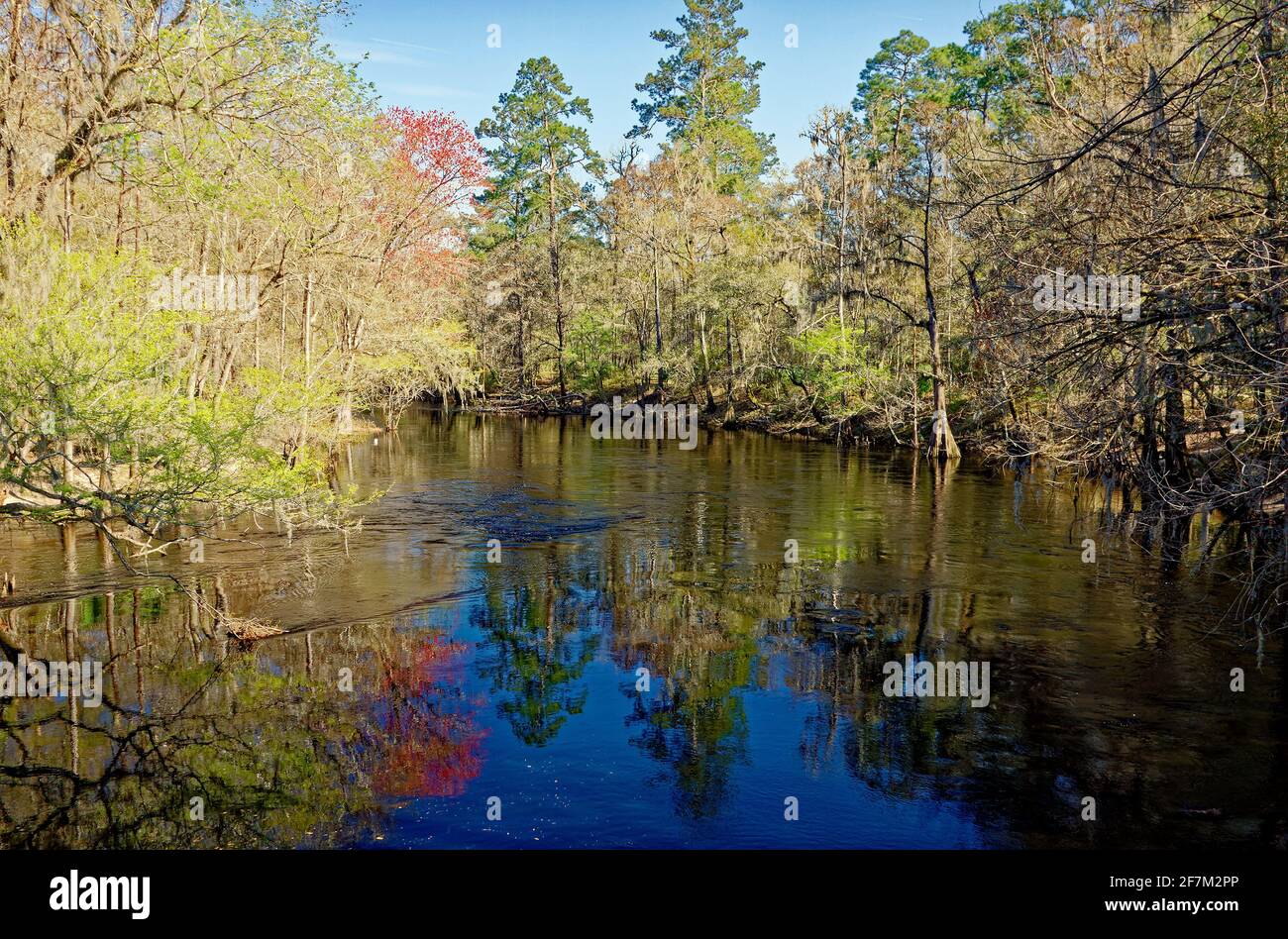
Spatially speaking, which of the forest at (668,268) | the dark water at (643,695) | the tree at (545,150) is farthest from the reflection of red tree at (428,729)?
the tree at (545,150)

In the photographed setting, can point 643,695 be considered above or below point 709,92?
below

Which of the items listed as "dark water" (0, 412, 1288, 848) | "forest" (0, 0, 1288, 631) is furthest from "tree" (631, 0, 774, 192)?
"dark water" (0, 412, 1288, 848)

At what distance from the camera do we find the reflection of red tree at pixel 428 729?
427 inches

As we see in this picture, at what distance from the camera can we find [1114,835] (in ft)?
31.2

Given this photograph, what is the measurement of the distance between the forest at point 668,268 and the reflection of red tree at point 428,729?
3.27 m

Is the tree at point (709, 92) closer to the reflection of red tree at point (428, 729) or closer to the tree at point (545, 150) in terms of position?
the tree at point (545, 150)

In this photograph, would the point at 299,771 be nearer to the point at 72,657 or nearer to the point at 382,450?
the point at 72,657

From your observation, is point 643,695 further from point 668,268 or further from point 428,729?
point 668,268

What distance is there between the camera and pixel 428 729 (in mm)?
12250

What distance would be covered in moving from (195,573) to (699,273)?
37777 mm

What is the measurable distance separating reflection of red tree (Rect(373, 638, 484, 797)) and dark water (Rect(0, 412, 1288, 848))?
5 centimetres

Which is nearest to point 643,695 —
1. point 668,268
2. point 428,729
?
point 428,729

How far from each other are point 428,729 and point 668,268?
50368 mm
